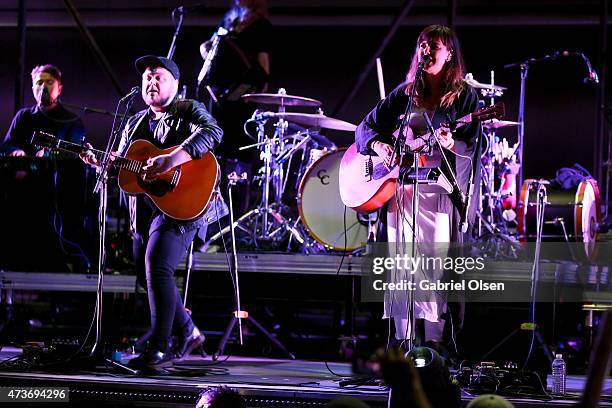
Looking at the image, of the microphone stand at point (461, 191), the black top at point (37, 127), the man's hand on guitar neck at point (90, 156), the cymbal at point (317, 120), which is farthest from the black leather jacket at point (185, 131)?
the black top at point (37, 127)

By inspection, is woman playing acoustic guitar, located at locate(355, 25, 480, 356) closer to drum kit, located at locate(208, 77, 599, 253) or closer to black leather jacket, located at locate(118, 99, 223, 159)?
black leather jacket, located at locate(118, 99, 223, 159)

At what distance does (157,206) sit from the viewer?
5.81 metres

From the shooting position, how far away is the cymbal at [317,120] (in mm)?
7851

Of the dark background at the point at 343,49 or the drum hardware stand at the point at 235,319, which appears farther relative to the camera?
the dark background at the point at 343,49

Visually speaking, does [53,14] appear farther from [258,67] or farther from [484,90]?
[484,90]

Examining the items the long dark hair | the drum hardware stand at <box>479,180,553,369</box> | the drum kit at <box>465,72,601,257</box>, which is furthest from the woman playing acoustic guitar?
the drum kit at <box>465,72,601,257</box>

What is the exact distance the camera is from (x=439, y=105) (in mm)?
5508

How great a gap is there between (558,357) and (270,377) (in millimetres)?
1880

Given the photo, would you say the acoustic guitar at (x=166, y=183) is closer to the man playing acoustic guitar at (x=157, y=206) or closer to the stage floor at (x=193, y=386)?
the man playing acoustic guitar at (x=157, y=206)

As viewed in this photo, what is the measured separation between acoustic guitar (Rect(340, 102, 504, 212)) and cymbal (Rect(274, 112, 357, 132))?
1.15 meters

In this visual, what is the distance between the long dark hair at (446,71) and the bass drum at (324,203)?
2.50 meters

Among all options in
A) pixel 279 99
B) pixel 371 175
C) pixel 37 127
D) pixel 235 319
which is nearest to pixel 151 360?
pixel 235 319

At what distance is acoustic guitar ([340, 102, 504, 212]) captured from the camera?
5191 mm

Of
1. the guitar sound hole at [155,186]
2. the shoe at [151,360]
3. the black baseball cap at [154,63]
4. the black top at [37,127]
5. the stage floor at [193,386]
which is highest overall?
the black baseball cap at [154,63]
